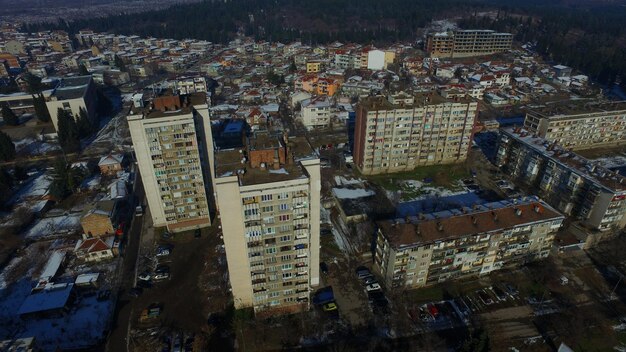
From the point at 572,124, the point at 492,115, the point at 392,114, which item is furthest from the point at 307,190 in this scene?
the point at 492,115

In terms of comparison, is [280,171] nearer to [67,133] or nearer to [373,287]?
[373,287]

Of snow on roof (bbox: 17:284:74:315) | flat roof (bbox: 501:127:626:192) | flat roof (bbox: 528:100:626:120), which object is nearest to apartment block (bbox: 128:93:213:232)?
snow on roof (bbox: 17:284:74:315)

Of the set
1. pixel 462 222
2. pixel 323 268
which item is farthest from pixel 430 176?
pixel 323 268

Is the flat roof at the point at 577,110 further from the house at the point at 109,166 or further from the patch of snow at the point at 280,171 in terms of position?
the house at the point at 109,166

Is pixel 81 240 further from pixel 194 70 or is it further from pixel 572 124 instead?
pixel 194 70

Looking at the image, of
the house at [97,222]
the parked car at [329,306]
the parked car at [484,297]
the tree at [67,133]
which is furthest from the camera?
the tree at [67,133]

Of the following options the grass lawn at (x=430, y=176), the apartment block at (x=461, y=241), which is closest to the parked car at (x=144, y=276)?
the apartment block at (x=461, y=241)

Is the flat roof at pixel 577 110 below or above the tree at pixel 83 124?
above
